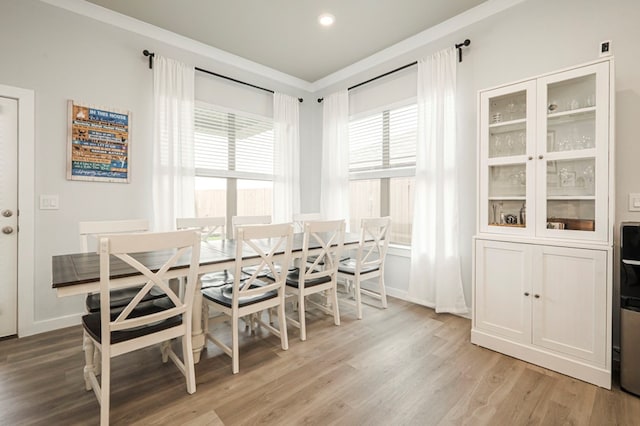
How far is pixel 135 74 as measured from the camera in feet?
10.6

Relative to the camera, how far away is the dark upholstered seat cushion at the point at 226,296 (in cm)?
220

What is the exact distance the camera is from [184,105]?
11.5 feet

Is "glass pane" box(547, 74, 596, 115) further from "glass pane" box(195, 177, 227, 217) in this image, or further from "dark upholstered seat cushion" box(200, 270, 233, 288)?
"glass pane" box(195, 177, 227, 217)

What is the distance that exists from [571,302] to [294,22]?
3442 millimetres

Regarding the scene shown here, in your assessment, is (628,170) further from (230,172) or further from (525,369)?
(230,172)

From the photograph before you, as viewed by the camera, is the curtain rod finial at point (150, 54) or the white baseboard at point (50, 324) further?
the curtain rod finial at point (150, 54)

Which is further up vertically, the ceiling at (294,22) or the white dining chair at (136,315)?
the ceiling at (294,22)

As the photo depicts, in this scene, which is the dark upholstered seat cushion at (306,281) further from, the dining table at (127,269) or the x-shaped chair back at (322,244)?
the dining table at (127,269)

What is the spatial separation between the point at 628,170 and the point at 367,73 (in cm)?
291

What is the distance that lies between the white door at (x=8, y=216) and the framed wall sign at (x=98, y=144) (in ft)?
1.24

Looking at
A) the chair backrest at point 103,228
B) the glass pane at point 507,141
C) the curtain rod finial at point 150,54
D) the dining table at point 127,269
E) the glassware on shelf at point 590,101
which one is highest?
the curtain rod finial at point 150,54

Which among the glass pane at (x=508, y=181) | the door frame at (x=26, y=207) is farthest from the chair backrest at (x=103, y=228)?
the glass pane at (x=508, y=181)

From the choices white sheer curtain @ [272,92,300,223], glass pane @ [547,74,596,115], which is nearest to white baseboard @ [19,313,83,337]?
white sheer curtain @ [272,92,300,223]

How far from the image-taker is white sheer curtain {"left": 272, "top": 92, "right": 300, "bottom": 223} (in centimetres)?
443
